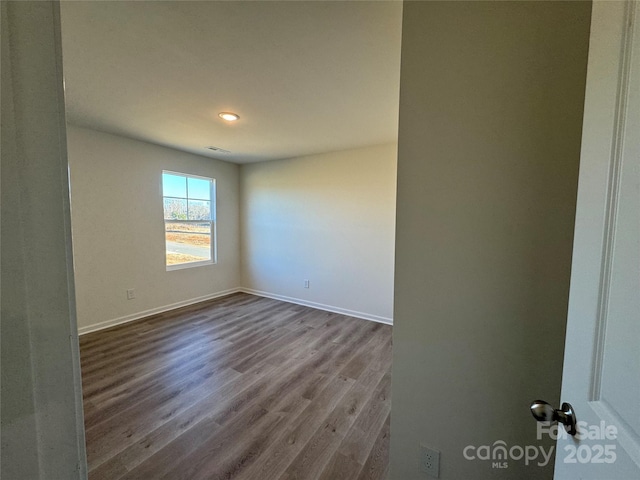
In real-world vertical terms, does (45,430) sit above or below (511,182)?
below

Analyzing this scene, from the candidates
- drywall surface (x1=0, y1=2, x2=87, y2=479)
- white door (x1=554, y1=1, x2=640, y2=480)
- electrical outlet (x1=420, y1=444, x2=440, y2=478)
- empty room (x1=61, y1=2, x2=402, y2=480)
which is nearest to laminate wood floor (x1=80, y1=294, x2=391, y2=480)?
empty room (x1=61, y1=2, x2=402, y2=480)

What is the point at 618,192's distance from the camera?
0.52 meters

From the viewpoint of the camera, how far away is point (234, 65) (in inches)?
69.4

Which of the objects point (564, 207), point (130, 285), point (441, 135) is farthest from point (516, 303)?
point (130, 285)

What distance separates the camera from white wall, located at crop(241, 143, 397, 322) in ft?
11.7

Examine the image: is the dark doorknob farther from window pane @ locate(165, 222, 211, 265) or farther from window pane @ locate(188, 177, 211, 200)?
window pane @ locate(188, 177, 211, 200)

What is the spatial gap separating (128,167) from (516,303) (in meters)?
4.16

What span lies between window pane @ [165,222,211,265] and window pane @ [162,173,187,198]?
1.46ft

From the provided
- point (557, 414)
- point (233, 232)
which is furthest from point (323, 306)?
point (557, 414)

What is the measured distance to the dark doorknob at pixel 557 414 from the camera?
2.00 ft

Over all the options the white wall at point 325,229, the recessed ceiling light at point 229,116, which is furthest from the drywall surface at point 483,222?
the white wall at point 325,229

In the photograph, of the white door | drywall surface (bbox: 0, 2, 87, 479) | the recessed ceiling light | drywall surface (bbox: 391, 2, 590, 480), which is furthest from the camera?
the recessed ceiling light

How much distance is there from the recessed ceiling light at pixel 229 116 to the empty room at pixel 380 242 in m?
0.03

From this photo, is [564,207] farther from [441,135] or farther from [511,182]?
[441,135]
